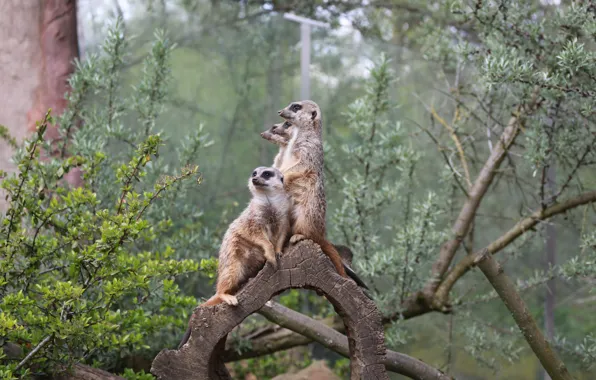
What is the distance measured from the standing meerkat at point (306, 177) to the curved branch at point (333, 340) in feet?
2.89

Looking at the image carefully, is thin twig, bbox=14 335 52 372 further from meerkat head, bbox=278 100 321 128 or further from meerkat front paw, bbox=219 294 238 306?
meerkat head, bbox=278 100 321 128

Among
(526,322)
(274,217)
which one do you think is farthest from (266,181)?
(526,322)

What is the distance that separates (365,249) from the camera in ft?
13.8

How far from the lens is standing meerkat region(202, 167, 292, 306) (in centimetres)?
266

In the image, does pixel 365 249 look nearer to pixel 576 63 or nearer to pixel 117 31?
pixel 576 63

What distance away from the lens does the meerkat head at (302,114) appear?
304 cm

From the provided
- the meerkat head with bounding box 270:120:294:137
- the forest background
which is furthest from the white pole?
the meerkat head with bounding box 270:120:294:137

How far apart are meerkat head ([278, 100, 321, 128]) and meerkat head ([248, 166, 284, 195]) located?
1.44 ft

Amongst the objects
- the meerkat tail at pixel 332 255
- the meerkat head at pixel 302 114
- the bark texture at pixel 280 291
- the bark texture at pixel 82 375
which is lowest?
the bark texture at pixel 82 375

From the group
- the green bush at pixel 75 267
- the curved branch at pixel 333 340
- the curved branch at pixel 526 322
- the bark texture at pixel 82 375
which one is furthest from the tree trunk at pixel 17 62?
the curved branch at pixel 526 322

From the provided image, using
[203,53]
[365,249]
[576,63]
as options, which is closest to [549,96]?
[576,63]

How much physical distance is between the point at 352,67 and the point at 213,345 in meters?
3.65

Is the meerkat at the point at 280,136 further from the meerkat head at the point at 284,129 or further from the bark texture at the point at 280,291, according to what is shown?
the bark texture at the point at 280,291

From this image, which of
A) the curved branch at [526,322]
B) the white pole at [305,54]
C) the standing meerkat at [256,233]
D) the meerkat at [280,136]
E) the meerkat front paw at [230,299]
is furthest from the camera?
the white pole at [305,54]
